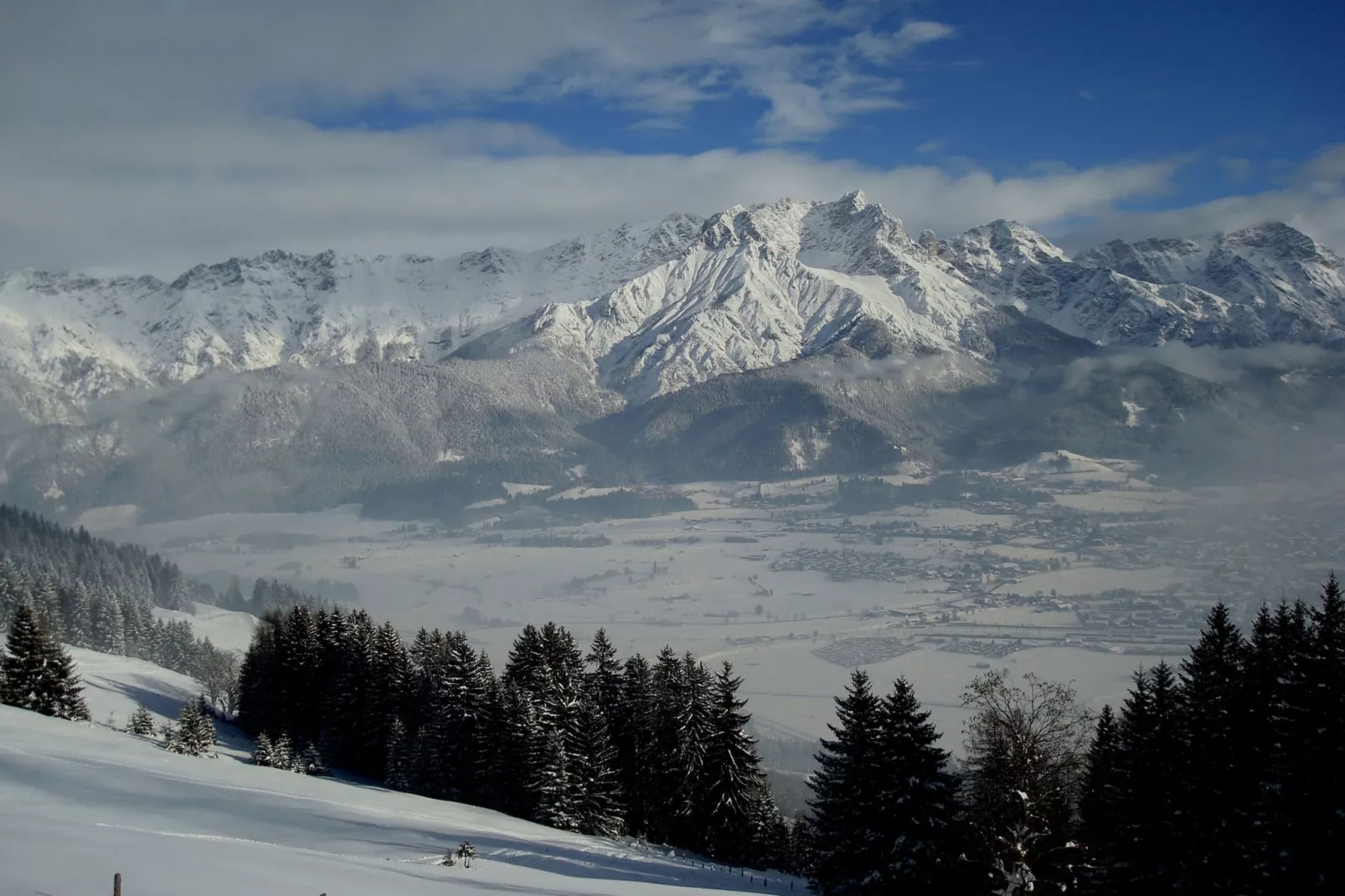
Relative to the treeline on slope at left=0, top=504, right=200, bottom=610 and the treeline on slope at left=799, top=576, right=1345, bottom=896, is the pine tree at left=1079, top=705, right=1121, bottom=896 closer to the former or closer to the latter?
the treeline on slope at left=799, top=576, right=1345, bottom=896

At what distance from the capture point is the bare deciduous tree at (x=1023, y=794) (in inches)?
1281

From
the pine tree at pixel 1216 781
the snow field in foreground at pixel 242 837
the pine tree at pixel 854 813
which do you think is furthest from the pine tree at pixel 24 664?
the pine tree at pixel 1216 781

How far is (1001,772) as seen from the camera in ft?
108

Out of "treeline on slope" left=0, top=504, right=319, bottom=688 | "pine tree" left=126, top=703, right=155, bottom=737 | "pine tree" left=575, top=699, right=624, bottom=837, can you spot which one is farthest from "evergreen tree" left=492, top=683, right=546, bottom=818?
"treeline on slope" left=0, top=504, right=319, bottom=688

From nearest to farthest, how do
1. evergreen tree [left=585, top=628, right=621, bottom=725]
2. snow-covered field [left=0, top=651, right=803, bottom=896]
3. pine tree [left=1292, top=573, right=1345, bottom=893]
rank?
snow-covered field [left=0, top=651, right=803, bottom=896] < pine tree [left=1292, top=573, right=1345, bottom=893] < evergreen tree [left=585, top=628, right=621, bottom=725]

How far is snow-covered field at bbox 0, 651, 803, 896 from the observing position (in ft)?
73.2

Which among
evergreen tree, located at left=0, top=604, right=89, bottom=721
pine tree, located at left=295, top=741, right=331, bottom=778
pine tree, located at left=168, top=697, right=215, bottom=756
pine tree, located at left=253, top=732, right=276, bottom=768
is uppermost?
evergreen tree, located at left=0, top=604, right=89, bottom=721

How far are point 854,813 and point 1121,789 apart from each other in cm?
850

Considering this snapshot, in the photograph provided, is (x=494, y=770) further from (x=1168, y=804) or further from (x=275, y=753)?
(x=1168, y=804)

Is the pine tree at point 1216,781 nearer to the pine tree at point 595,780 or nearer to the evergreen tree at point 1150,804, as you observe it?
the evergreen tree at point 1150,804

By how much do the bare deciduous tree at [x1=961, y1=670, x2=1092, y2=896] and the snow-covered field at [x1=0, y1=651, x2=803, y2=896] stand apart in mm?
9159

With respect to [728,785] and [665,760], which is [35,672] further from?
[728,785]

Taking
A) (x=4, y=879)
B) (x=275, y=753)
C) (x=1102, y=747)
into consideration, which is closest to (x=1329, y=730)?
(x=1102, y=747)

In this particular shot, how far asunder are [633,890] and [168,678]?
3280 inches
